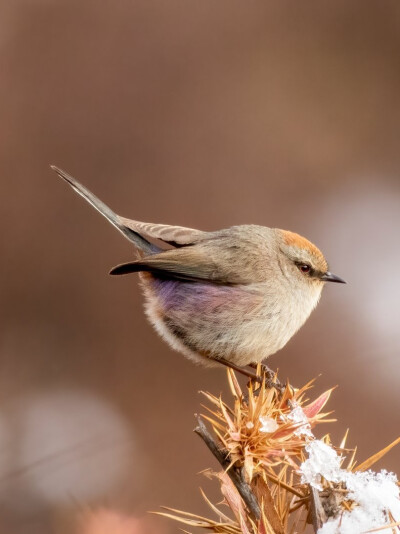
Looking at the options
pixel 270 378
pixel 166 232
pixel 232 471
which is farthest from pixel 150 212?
pixel 232 471

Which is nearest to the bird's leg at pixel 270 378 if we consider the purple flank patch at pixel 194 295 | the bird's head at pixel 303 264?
the purple flank patch at pixel 194 295

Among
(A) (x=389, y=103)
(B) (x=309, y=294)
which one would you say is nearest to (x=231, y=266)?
(B) (x=309, y=294)

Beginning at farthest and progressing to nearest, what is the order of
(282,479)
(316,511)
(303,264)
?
(303,264) < (282,479) < (316,511)

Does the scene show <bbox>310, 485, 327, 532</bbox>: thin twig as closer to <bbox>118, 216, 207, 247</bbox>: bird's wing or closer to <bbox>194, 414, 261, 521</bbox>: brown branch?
<bbox>194, 414, 261, 521</bbox>: brown branch

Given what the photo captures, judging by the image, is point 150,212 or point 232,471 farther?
point 150,212

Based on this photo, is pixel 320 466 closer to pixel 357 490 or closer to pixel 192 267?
pixel 357 490

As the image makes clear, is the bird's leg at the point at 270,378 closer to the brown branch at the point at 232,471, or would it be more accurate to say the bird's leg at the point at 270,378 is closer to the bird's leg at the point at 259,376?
the bird's leg at the point at 259,376

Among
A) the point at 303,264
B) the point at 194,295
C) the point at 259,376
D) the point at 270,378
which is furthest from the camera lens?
the point at 303,264
